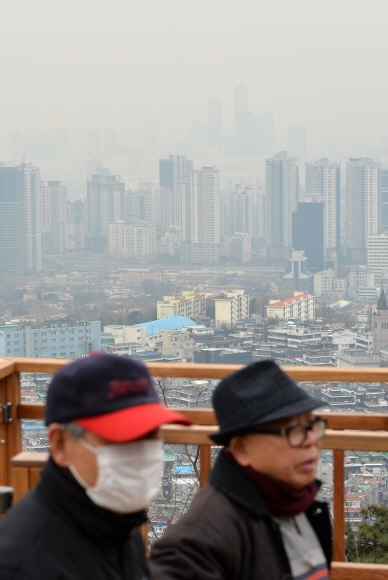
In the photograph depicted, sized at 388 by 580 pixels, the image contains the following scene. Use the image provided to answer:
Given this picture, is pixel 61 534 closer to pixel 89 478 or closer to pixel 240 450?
pixel 89 478

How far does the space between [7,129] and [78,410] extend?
227ft

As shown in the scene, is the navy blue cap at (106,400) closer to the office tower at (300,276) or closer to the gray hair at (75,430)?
the gray hair at (75,430)

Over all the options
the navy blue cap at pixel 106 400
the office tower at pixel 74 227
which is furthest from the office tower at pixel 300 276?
the navy blue cap at pixel 106 400

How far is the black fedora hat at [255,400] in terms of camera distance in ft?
4.99

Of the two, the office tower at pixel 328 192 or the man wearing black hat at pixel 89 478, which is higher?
the office tower at pixel 328 192

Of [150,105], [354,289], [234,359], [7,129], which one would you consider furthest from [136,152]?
[234,359]

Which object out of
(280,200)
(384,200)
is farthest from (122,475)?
(384,200)

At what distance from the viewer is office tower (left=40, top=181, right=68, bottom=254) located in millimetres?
56125

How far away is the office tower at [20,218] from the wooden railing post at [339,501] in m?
52.0

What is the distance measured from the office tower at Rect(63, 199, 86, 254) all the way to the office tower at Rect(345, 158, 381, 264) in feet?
61.4

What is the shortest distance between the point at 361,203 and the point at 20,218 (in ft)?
79.3

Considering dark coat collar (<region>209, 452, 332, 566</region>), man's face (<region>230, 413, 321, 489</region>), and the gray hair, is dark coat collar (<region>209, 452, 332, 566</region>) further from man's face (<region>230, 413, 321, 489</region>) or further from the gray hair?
the gray hair

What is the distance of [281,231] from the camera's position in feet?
184

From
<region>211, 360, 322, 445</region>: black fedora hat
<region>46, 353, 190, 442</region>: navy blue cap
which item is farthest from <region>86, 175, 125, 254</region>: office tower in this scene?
<region>46, 353, 190, 442</region>: navy blue cap
